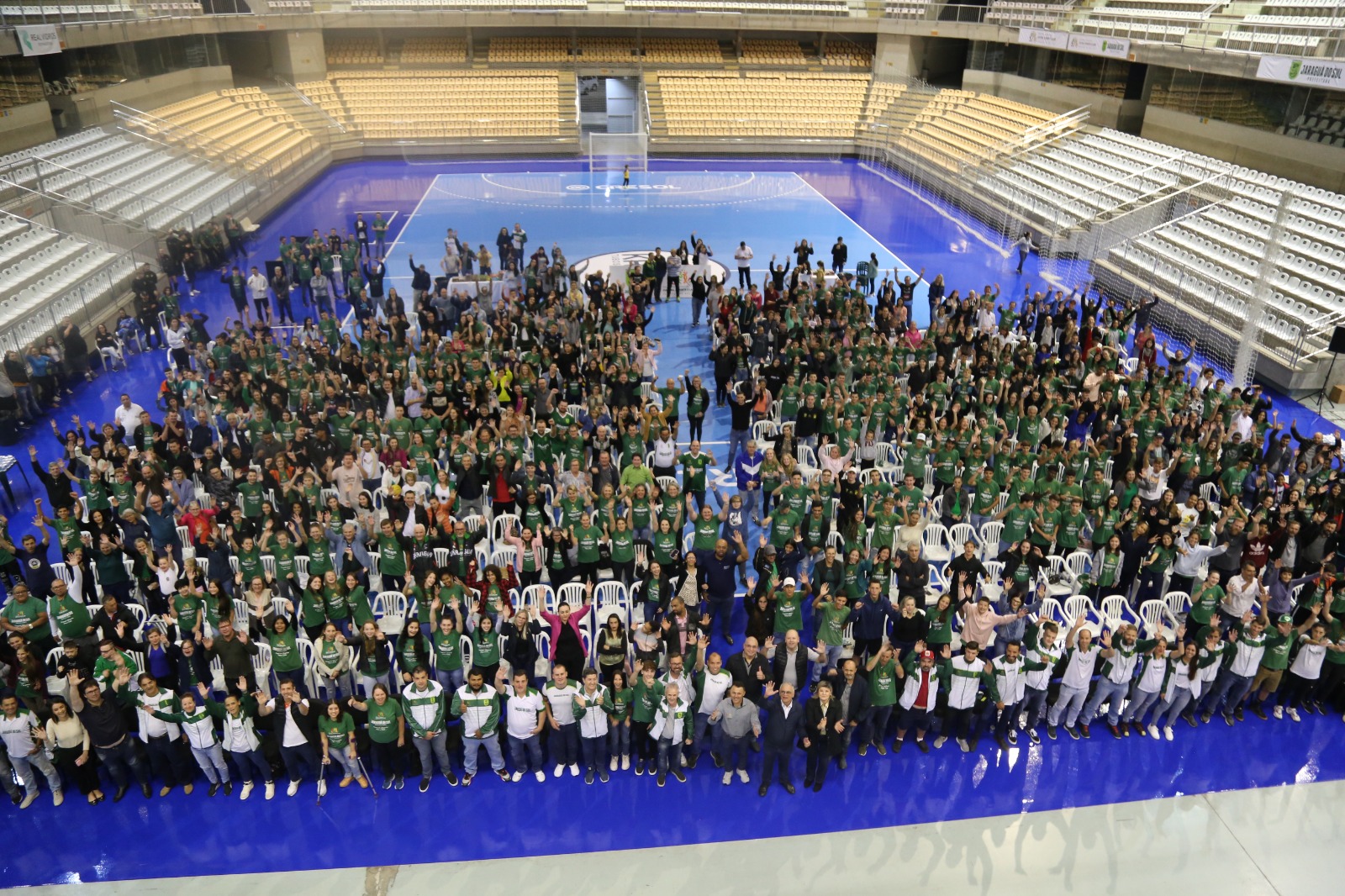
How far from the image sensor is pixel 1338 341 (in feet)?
55.0

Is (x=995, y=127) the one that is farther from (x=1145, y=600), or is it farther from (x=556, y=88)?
(x=1145, y=600)

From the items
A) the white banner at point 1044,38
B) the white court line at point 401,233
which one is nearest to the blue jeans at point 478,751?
the white court line at point 401,233

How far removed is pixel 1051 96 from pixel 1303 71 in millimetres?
17111

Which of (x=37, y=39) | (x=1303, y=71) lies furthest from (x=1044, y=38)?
(x=37, y=39)

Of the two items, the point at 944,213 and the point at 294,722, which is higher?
the point at 294,722

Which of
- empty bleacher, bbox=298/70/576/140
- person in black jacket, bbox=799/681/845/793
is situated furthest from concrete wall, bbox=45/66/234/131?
person in black jacket, bbox=799/681/845/793

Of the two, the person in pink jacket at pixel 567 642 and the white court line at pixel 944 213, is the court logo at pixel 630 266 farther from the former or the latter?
the person in pink jacket at pixel 567 642

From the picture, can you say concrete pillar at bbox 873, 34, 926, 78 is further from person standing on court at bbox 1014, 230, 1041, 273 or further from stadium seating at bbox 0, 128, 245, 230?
stadium seating at bbox 0, 128, 245, 230

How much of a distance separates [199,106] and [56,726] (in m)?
34.9

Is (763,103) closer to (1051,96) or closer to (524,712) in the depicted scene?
(1051,96)

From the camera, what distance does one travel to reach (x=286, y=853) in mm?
8000

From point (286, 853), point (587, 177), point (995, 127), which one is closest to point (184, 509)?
point (286, 853)

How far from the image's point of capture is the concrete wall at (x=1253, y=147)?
2353 cm

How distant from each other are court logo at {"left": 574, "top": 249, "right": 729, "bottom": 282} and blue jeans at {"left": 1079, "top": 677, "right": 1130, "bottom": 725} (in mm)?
14101
